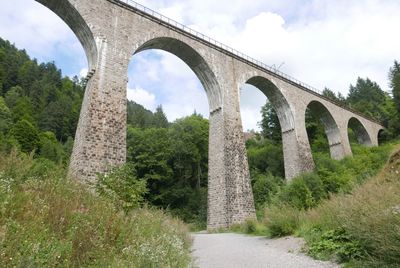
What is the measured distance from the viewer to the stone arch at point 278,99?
2166 centimetres

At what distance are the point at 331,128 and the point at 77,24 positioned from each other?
23.2 meters

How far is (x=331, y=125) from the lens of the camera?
2750 cm

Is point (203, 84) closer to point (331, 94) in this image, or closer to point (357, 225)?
point (357, 225)

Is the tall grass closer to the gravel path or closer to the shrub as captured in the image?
the gravel path

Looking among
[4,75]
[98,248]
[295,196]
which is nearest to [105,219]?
[98,248]

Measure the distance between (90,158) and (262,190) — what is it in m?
13.8

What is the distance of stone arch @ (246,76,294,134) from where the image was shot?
21.7 m

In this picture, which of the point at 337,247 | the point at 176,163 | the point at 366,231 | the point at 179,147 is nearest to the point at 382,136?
the point at 179,147

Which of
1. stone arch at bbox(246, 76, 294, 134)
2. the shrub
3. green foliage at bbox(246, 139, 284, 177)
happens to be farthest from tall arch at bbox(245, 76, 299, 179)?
the shrub

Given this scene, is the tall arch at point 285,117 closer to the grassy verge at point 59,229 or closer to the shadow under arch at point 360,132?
the shadow under arch at point 360,132

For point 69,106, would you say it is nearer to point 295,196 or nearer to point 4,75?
point 4,75

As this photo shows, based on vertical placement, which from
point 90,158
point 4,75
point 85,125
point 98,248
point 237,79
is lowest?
point 98,248

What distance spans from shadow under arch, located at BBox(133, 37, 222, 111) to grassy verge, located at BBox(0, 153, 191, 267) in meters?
12.9

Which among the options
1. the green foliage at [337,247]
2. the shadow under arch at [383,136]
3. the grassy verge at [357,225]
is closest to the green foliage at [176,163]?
the grassy verge at [357,225]
